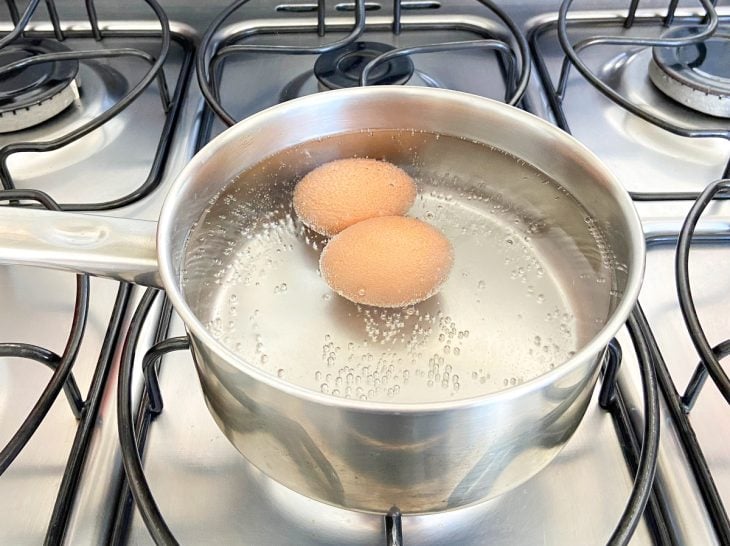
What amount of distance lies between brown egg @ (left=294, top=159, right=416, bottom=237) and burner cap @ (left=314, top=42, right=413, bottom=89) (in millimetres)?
188

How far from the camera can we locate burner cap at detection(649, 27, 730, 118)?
62 centimetres

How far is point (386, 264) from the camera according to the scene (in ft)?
1.32

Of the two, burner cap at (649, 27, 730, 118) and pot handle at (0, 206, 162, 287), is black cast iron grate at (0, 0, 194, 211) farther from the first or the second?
burner cap at (649, 27, 730, 118)

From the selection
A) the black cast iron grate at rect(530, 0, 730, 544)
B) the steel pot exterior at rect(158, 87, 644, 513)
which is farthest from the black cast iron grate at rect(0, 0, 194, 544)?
the black cast iron grate at rect(530, 0, 730, 544)

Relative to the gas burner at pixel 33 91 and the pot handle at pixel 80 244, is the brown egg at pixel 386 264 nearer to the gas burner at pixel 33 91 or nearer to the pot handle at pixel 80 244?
the pot handle at pixel 80 244

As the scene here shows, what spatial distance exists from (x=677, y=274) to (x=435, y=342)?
176 millimetres

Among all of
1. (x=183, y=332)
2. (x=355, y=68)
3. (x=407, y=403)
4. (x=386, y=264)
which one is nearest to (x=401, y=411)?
(x=407, y=403)

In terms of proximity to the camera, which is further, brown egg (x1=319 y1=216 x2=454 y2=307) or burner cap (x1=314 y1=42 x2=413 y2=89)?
burner cap (x1=314 y1=42 x2=413 y2=89)

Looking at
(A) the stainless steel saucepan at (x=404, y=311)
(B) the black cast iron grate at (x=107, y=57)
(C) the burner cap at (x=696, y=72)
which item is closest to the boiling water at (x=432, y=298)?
(A) the stainless steel saucepan at (x=404, y=311)

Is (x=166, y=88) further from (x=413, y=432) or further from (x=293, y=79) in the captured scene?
(x=413, y=432)

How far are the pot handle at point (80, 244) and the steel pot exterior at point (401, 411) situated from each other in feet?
0.06

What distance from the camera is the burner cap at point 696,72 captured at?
62 centimetres

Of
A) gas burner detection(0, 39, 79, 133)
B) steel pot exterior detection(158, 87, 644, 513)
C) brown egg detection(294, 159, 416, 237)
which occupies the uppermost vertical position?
gas burner detection(0, 39, 79, 133)

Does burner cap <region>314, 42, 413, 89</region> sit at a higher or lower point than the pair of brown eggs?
higher
